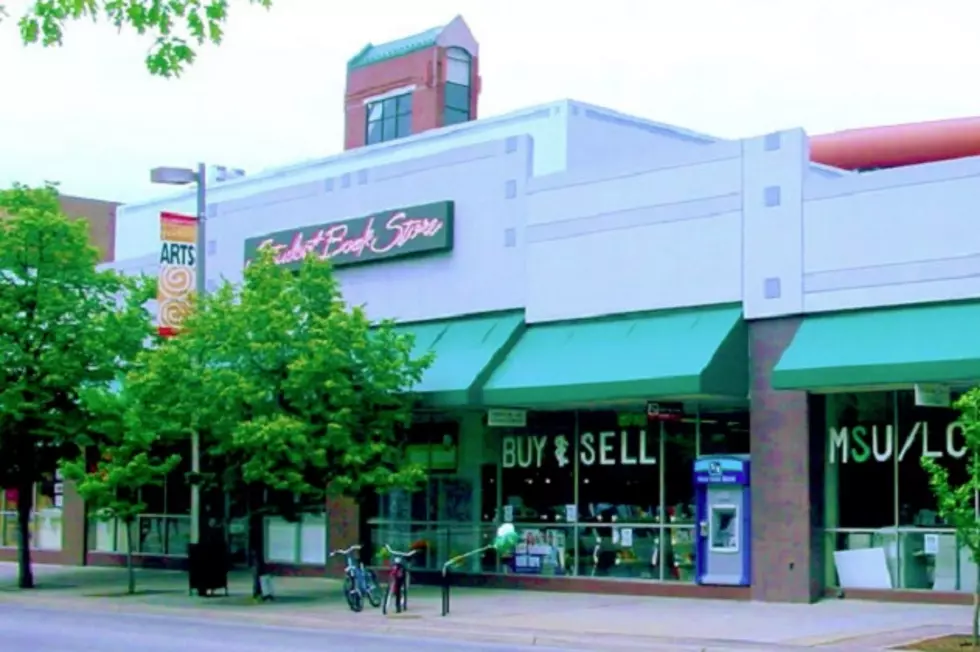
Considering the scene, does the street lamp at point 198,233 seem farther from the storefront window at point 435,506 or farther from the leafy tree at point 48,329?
the storefront window at point 435,506

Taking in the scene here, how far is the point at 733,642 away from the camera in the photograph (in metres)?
18.5

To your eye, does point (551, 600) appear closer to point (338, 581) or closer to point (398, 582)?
point (398, 582)

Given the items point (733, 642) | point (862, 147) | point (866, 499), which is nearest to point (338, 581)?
point (866, 499)

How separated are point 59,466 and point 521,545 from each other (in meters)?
9.06

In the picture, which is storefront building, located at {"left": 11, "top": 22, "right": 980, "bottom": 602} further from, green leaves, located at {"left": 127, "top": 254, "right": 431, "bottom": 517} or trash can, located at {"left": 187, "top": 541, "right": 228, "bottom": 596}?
trash can, located at {"left": 187, "top": 541, "right": 228, "bottom": 596}

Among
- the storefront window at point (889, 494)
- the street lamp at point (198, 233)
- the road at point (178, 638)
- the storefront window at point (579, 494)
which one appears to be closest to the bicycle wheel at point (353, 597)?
the road at point (178, 638)

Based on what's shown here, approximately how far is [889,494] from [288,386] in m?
9.81

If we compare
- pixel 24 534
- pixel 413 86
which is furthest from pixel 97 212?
pixel 24 534

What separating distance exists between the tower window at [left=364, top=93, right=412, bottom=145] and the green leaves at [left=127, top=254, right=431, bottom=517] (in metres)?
29.6

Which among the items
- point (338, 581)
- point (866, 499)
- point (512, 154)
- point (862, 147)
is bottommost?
point (338, 581)

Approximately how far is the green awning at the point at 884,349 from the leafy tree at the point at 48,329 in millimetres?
13674

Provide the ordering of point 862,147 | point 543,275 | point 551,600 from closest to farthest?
point 551,600, point 543,275, point 862,147

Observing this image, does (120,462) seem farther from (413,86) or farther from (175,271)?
(413,86)

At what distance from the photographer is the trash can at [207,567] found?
89.9 ft
